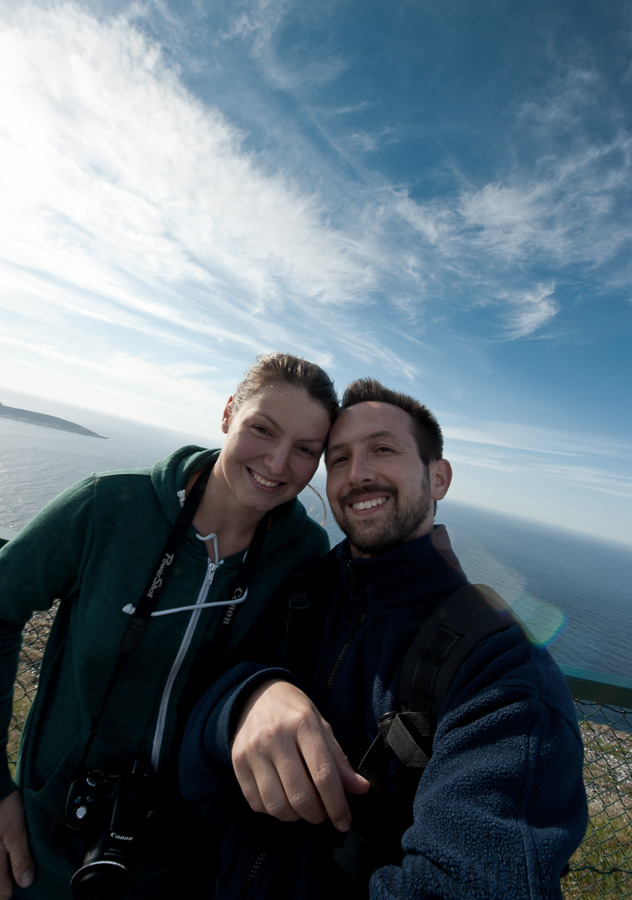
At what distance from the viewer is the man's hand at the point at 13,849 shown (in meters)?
2.20

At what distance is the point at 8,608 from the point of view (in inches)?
86.0

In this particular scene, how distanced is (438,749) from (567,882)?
4110 mm

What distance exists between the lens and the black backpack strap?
5.38ft

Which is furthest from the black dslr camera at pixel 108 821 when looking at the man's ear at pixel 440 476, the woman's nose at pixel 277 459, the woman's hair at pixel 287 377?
the man's ear at pixel 440 476

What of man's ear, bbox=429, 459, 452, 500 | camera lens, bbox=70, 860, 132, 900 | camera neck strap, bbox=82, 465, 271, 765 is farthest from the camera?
man's ear, bbox=429, 459, 452, 500

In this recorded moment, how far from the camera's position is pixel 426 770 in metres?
1.46

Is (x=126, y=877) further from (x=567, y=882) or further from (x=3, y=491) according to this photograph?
(x=3, y=491)

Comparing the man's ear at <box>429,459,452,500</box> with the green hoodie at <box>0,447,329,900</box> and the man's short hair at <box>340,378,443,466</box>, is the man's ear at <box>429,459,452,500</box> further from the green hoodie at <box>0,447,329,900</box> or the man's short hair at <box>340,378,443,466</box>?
the green hoodie at <box>0,447,329,900</box>

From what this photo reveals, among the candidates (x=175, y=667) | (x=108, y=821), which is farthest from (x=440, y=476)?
(x=108, y=821)

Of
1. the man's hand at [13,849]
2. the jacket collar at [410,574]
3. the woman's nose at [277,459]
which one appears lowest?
the man's hand at [13,849]

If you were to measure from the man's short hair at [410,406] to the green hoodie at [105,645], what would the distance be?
1628 millimetres

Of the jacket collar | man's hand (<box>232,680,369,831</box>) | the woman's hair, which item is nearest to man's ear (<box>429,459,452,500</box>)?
the jacket collar

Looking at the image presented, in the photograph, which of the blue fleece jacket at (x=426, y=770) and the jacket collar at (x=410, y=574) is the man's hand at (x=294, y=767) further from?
the jacket collar at (x=410, y=574)

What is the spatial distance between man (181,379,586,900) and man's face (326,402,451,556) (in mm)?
14
